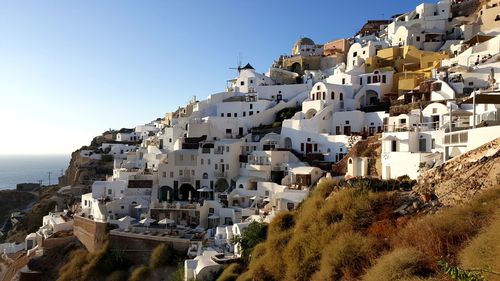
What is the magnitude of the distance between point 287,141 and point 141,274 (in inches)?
576

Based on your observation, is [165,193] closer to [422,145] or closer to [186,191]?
[186,191]

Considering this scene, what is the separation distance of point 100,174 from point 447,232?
42.1 m

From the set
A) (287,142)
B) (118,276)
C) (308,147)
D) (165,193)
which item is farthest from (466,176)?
(165,193)

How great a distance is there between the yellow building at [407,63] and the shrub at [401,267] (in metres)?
23.6

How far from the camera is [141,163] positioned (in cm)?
3378

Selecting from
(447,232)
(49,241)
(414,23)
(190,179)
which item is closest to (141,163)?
(190,179)

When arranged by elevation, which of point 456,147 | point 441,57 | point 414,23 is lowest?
point 456,147

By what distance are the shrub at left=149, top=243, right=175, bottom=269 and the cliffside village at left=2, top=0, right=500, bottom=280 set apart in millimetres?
586

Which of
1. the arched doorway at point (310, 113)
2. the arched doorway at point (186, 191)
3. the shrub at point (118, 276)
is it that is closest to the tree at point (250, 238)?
the shrub at point (118, 276)

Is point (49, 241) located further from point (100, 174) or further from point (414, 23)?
point (414, 23)

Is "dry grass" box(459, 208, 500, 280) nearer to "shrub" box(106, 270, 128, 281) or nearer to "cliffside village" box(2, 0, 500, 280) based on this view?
"cliffside village" box(2, 0, 500, 280)

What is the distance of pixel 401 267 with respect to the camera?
7.86m

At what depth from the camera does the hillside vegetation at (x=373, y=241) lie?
302 inches

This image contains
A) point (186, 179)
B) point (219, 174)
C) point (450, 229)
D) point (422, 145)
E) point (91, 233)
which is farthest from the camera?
point (186, 179)
